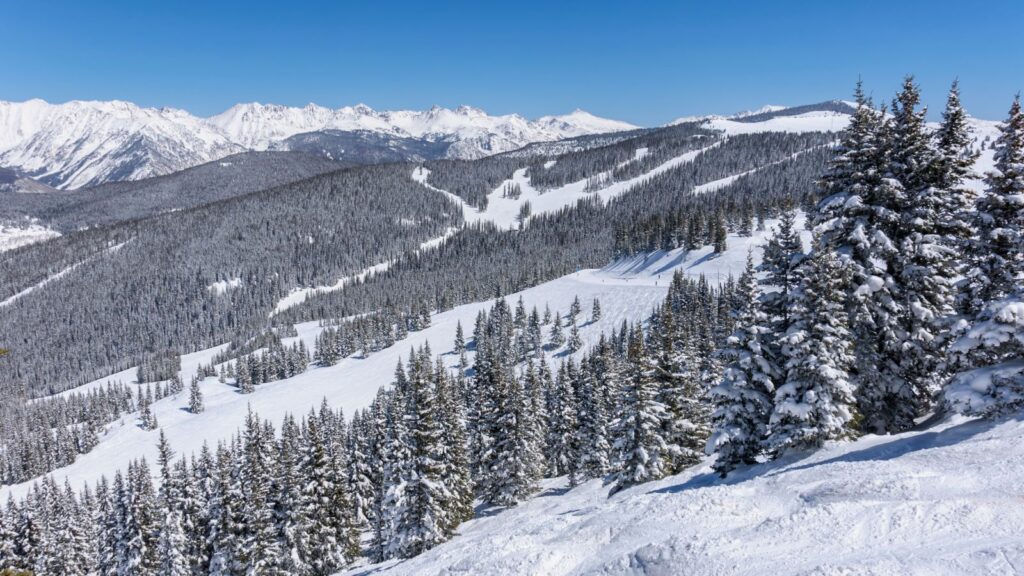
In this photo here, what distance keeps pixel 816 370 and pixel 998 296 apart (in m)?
5.95

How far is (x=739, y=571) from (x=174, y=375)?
188 metres

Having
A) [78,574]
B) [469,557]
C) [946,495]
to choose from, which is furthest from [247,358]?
[946,495]

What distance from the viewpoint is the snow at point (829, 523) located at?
916 centimetres

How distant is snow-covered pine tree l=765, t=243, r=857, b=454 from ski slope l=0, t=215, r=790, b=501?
95843 millimetres

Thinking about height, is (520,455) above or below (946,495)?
below

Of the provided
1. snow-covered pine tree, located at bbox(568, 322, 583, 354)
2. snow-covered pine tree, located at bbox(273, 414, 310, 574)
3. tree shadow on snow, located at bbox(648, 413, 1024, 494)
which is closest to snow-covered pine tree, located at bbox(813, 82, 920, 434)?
tree shadow on snow, located at bbox(648, 413, 1024, 494)

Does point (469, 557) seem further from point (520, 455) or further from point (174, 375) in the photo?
point (174, 375)

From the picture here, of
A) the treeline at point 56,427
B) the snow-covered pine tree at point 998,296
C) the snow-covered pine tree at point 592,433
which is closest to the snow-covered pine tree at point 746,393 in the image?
the snow-covered pine tree at point 998,296

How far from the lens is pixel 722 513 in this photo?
41.4 ft

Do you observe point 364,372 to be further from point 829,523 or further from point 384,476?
point 829,523

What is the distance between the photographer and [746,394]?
1959 cm

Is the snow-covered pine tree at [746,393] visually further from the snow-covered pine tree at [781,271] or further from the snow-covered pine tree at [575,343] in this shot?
the snow-covered pine tree at [575,343]

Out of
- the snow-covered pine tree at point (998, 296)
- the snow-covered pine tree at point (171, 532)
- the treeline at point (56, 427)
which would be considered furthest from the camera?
the treeline at point (56, 427)

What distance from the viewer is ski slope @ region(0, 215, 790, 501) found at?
113m
